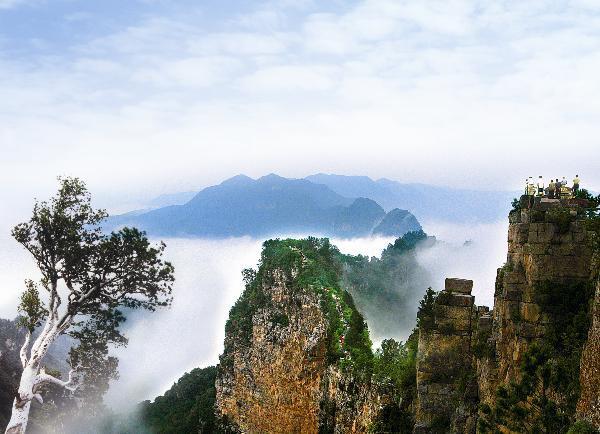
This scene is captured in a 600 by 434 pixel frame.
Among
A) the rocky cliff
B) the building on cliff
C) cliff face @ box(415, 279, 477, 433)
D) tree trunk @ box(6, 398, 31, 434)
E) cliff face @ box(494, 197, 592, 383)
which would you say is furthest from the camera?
tree trunk @ box(6, 398, 31, 434)

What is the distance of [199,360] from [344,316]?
95383 mm

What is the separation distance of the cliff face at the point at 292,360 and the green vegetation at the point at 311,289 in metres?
0.09

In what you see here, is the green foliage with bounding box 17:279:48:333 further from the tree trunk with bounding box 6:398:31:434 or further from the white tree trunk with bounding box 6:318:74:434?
the tree trunk with bounding box 6:398:31:434

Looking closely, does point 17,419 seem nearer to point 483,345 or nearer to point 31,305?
point 31,305

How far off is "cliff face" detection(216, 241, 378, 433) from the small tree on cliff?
480 inches

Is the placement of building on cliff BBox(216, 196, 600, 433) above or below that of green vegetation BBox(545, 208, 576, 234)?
below

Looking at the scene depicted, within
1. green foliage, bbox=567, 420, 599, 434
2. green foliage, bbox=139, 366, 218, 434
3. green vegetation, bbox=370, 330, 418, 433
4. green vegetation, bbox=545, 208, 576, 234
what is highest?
green vegetation, bbox=545, 208, 576, 234

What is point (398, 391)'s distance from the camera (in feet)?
74.5

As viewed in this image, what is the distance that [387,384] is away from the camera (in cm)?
2422

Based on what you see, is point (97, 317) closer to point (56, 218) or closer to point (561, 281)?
point (56, 218)

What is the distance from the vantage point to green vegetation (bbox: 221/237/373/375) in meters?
32.7

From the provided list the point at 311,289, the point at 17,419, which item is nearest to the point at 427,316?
the point at 17,419

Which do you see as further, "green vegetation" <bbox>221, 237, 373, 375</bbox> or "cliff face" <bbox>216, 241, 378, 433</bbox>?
"green vegetation" <bbox>221, 237, 373, 375</bbox>

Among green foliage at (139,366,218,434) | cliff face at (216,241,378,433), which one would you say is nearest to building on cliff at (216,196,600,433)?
cliff face at (216,241,378,433)
